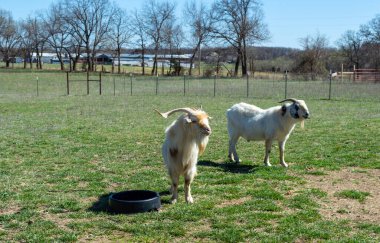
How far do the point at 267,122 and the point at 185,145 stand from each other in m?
3.23

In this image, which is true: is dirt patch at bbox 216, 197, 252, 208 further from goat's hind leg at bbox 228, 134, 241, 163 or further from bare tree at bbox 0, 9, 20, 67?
bare tree at bbox 0, 9, 20, 67

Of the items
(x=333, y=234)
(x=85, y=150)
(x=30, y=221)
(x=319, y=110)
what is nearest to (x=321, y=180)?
(x=333, y=234)

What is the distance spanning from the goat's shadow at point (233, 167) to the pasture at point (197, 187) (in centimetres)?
4

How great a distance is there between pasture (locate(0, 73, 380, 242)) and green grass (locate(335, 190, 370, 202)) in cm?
2

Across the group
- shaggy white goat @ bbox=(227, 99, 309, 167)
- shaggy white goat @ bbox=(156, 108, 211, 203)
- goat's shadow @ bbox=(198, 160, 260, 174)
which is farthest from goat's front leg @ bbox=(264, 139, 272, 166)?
shaggy white goat @ bbox=(156, 108, 211, 203)

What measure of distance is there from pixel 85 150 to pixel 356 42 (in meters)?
70.0

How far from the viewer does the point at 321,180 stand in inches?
332

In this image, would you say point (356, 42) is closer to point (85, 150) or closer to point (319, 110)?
point (319, 110)

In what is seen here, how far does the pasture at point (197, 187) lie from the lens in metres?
5.82

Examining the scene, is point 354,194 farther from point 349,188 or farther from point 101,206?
point 101,206

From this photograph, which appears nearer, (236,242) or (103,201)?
(236,242)

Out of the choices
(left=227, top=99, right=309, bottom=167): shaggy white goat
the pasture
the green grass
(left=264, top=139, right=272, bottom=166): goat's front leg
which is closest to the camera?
the pasture

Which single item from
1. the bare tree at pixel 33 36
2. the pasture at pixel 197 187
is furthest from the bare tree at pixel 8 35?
the pasture at pixel 197 187

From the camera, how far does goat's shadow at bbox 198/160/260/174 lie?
9.38 m
